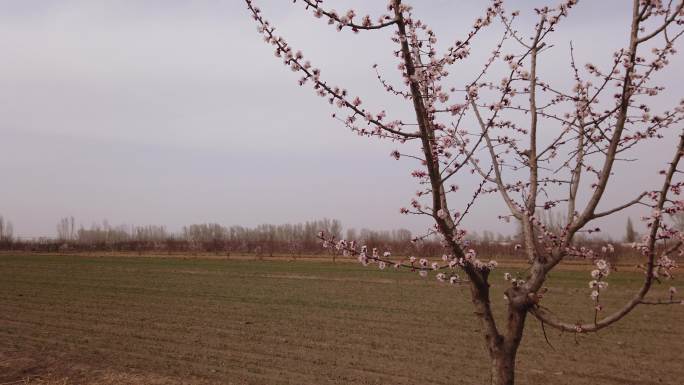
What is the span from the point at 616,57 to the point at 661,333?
13.3 meters

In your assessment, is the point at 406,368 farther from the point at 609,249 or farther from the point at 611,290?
the point at 611,290

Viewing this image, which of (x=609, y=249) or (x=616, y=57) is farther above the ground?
(x=616, y=57)

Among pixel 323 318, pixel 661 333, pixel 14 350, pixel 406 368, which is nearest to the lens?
pixel 406 368

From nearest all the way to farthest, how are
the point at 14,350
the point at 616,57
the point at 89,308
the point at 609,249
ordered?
the point at 616,57 < the point at 609,249 < the point at 14,350 < the point at 89,308

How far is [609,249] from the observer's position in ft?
11.3

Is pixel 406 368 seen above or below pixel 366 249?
below

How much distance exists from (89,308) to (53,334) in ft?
14.0

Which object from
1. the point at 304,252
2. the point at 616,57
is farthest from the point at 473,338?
the point at 304,252

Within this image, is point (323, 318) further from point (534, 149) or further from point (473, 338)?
point (534, 149)

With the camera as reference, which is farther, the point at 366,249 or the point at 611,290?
the point at 611,290

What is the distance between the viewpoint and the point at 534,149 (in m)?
3.23

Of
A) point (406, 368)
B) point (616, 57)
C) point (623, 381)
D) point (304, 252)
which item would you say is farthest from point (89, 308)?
point (304, 252)

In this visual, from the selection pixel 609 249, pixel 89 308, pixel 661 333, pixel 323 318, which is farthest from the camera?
pixel 89 308

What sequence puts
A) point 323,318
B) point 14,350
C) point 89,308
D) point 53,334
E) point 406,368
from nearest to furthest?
point 406,368 < point 14,350 < point 53,334 < point 323,318 < point 89,308
